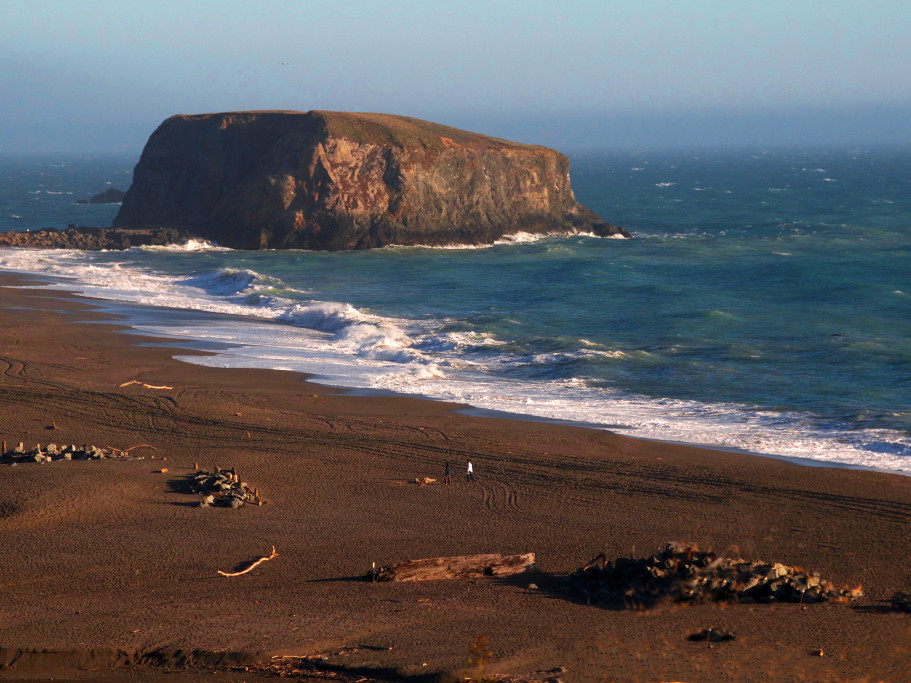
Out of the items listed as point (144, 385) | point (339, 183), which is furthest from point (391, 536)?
point (339, 183)

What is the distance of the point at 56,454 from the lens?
Result: 17641 mm

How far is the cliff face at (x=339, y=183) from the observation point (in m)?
61.2

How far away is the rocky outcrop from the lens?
195 feet

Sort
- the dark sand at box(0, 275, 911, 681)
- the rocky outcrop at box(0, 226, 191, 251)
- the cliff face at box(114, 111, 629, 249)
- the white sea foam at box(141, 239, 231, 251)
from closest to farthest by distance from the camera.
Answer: the dark sand at box(0, 275, 911, 681)
the rocky outcrop at box(0, 226, 191, 251)
the white sea foam at box(141, 239, 231, 251)
the cliff face at box(114, 111, 629, 249)

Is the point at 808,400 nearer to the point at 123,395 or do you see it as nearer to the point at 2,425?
the point at 123,395

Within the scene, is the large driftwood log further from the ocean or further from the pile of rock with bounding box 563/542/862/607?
the ocean

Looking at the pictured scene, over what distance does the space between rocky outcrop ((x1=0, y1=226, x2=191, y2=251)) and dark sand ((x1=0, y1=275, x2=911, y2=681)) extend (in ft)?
124

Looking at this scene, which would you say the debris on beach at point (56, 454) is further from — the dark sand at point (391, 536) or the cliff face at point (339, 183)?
the cliff face at point (339, 183)

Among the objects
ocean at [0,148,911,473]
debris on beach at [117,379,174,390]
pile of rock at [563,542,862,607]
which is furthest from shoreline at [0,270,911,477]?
pile of rock at [563,542,862,607]

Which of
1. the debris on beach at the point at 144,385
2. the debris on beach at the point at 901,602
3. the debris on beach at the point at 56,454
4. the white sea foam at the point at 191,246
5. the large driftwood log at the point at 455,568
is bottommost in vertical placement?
the debris on beach at the point at 901,602

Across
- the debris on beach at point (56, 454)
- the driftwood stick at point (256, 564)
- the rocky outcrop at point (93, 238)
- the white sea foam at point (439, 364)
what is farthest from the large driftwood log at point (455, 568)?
the rocky outcrop at point (93, 238)

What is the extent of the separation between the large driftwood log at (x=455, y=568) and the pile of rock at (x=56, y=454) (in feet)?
25.5

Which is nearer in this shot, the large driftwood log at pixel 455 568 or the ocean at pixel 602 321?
the large driftwood log at pixel 455 568

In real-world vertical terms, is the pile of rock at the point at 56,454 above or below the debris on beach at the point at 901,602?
above
